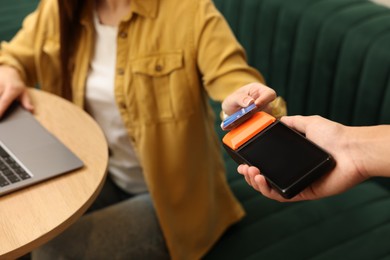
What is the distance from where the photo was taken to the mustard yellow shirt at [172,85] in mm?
906

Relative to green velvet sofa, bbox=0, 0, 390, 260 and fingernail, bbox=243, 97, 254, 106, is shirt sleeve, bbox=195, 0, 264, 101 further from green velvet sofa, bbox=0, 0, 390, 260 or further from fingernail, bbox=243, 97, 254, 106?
green velvet sofa, bbox=0, 0, 390, 260

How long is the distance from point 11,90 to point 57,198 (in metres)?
0.34

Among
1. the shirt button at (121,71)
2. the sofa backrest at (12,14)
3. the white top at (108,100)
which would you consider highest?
the shirt button at (121,71)

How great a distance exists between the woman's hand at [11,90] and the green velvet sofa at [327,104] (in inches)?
21.4

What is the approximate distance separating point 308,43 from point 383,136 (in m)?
0.66

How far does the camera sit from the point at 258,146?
0.62 m

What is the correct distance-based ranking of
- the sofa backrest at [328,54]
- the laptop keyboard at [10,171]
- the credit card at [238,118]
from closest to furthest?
the credit card at [238,118] < the laptop keyboard at [10,171] < the sofa backrest at [328,54]

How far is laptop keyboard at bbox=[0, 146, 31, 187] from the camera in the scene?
74 centimetres

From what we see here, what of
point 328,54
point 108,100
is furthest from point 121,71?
point 328,54

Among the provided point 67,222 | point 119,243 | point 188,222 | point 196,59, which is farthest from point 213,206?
point 67,222

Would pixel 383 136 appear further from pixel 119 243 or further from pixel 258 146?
pixel 119 243

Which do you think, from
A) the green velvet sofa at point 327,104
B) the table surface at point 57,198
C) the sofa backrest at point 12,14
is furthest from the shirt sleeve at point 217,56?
the sofa backrest at point 12,14

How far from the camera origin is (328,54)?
115cm

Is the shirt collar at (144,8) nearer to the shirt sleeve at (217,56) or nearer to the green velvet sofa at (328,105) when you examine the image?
the shirt sleeve at (217,56)
